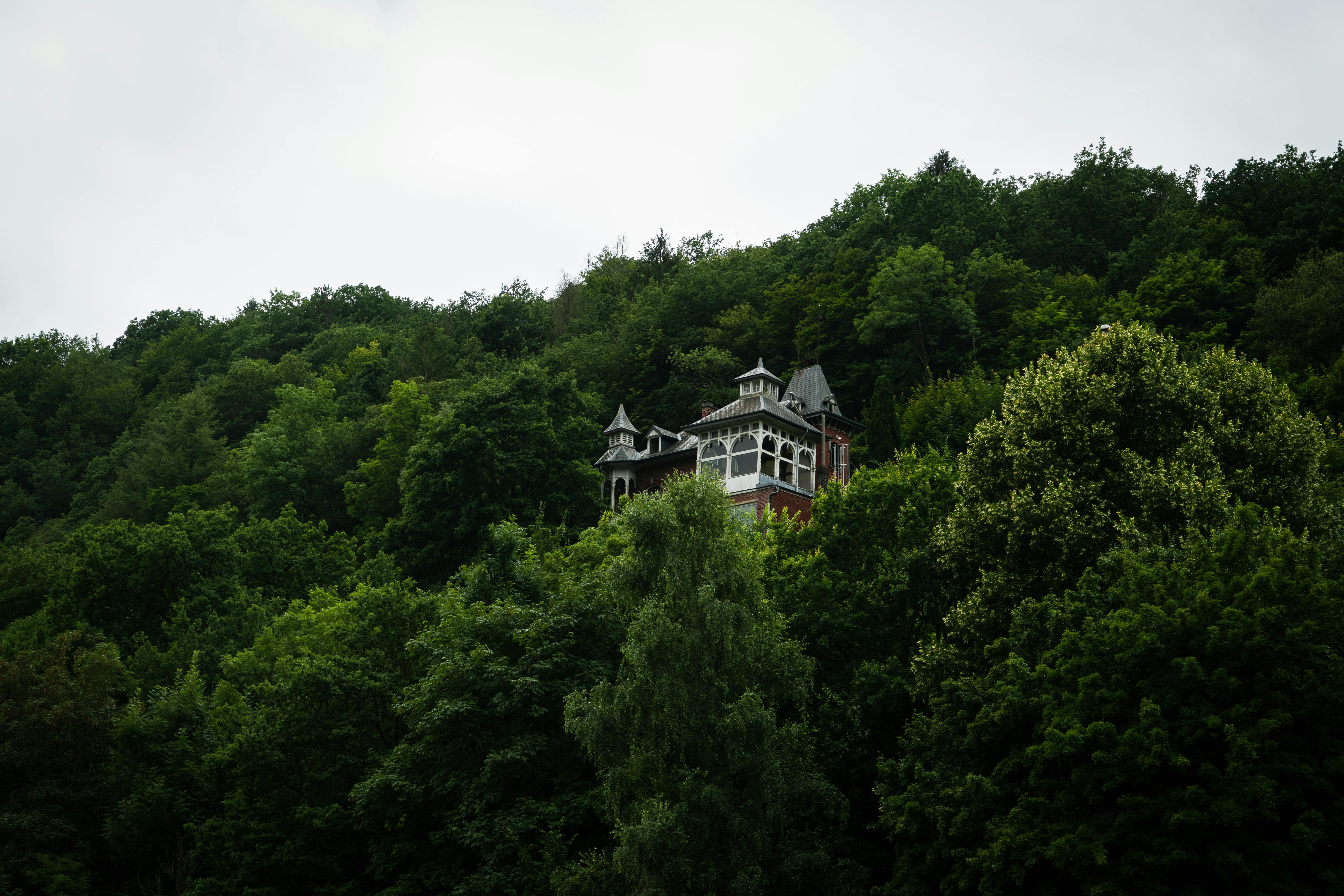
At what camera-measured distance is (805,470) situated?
52406 mm

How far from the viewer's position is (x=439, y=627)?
103 ft

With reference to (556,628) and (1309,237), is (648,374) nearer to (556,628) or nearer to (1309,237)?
(1309,237)

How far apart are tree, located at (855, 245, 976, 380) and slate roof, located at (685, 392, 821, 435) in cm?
1014

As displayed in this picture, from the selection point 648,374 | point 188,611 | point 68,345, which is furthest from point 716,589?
point 68,345

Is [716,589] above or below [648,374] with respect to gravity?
below

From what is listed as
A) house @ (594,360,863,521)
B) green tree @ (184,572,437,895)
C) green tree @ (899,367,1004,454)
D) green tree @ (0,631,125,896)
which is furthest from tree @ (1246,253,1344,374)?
green tree @ (0,631,125,896)

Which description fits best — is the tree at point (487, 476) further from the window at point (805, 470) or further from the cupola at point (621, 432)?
the window at point (805, 470)

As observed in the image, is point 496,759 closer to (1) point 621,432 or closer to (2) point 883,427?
(2) point 883,427

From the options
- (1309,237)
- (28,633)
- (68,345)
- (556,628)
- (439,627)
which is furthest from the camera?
(68,345)

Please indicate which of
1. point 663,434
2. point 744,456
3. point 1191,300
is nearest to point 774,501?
point 744,456

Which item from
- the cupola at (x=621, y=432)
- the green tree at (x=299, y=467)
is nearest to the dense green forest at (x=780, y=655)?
the cupola at (x=621, y=432)

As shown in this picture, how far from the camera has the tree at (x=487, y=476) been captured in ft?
161

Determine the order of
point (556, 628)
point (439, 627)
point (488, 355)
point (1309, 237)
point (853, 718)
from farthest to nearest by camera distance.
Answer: point (488, 355), point (1309, 237), point (439, 627), point (556, 628), point (853, 718)

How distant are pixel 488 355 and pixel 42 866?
47.2 m
